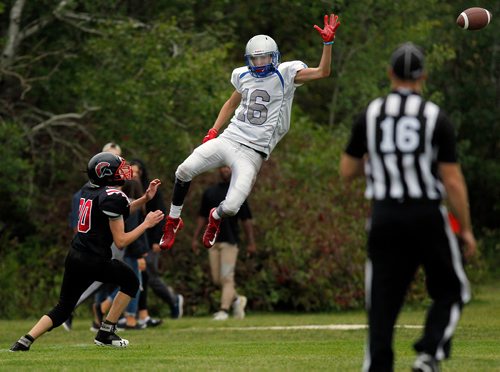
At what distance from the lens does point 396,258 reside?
761 cm

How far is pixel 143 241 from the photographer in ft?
53.5

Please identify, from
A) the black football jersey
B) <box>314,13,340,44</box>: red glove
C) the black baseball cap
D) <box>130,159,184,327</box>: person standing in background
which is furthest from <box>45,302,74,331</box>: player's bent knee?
the black baseball cap

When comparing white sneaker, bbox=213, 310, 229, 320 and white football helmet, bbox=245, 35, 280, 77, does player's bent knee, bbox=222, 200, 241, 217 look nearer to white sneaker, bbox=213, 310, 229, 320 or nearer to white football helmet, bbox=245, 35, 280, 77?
white football helmet, bbox=245, 35, 280, 77

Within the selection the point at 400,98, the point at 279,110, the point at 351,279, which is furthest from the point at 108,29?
the point at 400,98

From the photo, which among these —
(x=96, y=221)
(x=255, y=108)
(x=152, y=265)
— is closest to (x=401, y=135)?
(x=96, y=221)

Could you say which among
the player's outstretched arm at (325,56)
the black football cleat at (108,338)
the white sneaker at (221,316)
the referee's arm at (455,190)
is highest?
the player's outstretched arm at (325,56)

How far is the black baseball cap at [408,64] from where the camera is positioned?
302 inches

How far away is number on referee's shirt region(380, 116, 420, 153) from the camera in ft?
24.6

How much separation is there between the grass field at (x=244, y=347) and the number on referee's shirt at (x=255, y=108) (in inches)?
90.6

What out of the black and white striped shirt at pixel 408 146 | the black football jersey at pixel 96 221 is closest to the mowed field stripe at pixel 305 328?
the black football jersey at pixel 96 221

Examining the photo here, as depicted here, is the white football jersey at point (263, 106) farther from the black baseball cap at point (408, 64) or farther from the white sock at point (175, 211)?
the black baseball cap at point (408, 64)

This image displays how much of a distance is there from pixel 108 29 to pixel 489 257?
531 inches

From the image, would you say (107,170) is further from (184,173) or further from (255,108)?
(255,108)

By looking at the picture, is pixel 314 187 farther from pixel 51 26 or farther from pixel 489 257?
pixel 489 257
